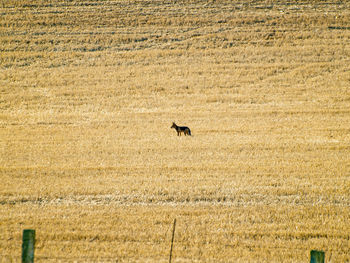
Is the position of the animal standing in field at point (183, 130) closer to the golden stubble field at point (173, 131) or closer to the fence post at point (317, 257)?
the golden stubble field at point (173, 131)

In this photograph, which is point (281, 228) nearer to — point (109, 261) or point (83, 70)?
point (109, 261)

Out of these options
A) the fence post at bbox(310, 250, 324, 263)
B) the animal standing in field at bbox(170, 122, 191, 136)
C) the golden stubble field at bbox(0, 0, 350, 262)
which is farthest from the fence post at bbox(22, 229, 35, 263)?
the animal standing in field at bbox(170, 122, 191, 136)

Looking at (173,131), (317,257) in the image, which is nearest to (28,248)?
(317,257)

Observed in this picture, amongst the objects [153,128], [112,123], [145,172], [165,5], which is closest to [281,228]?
[145,172]

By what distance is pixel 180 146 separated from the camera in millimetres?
15859

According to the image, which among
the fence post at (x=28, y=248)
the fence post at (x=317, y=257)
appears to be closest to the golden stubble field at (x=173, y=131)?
the fence post at (x=28, y=248)

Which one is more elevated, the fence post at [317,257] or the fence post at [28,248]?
the fence post at [317,257]

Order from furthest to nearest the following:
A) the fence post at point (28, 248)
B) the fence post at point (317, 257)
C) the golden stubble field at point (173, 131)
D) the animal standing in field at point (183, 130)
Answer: the animal standing in field at point (183, 130)
the golden stubble field at point (173, 131)
the fence post at point (28, 248)
the fence post at point (317, 257)

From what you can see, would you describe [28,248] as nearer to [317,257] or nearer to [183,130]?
[317,257]

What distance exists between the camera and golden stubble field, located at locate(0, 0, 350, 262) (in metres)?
8.13

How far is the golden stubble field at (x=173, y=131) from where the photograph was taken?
8.13 meters

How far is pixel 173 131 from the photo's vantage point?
62.6ft

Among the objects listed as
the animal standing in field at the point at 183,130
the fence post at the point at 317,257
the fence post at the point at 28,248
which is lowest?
the fence post at the point at 28,248

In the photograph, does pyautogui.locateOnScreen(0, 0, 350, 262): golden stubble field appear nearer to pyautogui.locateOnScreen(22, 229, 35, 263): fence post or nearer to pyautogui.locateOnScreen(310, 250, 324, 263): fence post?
pyautogui.locateOnScreen(22, 229, 35, 263): fence post
